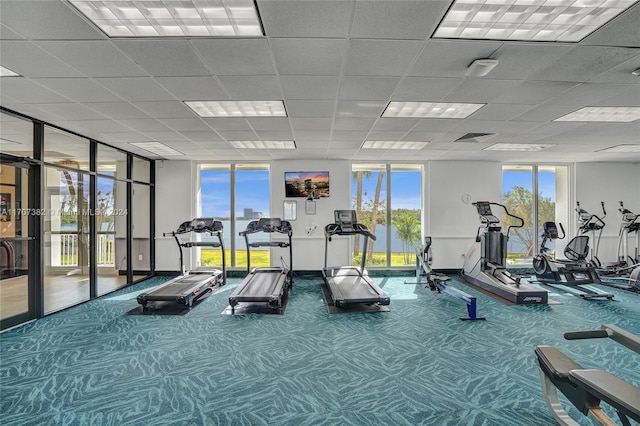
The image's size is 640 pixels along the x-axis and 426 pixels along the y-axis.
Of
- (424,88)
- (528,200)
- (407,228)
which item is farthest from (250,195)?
(528,200)

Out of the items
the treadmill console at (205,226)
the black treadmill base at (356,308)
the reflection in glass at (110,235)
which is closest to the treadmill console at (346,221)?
the black treadmill base at (356,308)

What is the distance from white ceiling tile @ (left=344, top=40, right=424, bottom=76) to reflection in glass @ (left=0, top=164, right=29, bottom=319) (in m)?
4.73

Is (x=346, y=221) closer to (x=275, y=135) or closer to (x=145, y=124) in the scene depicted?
(x=275, y=135)

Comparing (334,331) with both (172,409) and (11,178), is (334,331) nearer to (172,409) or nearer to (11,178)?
(172,409)

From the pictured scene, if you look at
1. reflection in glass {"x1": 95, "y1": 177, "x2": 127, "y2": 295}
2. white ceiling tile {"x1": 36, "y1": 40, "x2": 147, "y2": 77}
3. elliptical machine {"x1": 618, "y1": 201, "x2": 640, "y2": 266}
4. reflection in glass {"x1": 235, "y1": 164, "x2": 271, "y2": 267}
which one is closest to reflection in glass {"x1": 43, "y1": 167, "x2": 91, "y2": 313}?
reflection in glass {"x1": 95, "y1": 177, "x2": 127, "y2": 295}

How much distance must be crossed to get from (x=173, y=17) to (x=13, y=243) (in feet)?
14.5

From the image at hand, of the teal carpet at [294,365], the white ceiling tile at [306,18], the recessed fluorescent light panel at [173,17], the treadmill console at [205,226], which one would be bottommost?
the teal carpet at [294,365]

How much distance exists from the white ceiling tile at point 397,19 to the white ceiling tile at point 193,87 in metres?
1.70

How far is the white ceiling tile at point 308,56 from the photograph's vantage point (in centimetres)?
247

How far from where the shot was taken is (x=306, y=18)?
2.17 meters

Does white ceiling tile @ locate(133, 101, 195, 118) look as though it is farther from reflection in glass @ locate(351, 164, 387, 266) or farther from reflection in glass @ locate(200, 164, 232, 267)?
reflection in glass @ locate(351, 164, 387, 266)

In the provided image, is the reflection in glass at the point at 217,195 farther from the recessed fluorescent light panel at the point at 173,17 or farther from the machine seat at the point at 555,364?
the machine seat at the point at 555,364

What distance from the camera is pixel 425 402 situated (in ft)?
8.31

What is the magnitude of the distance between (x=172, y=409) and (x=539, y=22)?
4207 mm
